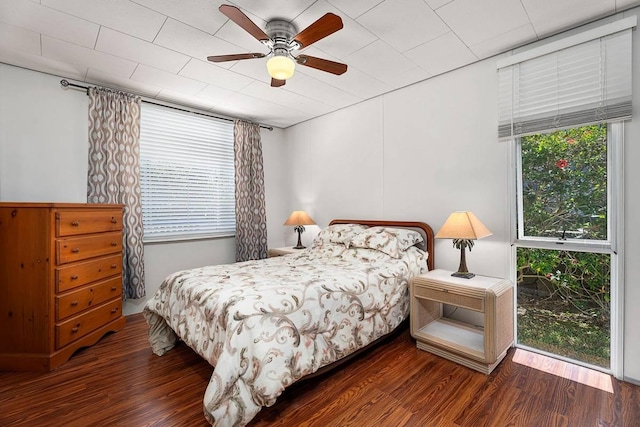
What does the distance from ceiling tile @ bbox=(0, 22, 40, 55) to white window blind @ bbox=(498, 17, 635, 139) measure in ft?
12.4

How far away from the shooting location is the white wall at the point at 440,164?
1.95m

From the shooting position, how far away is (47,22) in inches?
80.8

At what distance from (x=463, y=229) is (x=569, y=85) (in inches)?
52.3

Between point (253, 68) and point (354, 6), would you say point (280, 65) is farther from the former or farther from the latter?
point (253, 68)

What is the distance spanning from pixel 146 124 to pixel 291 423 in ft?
11.3

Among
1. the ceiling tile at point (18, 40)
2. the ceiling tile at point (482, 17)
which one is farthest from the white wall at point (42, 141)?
the ceiling tile at point (482, 17)

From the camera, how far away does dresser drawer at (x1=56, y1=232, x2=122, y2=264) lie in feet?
7.49

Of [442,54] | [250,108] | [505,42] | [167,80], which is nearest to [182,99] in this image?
[167,80]

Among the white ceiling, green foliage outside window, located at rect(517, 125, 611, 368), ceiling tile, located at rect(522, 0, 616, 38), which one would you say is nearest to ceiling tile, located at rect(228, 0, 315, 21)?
the white ceiling

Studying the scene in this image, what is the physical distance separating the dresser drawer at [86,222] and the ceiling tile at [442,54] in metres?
3.11

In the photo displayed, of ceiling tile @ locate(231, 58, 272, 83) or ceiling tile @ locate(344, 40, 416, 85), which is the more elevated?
ceiling tile @ locate(344, 40, 416, 85)

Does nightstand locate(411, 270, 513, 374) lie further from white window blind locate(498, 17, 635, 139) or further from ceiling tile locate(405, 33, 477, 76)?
ceiling tile locate(405, 33, 477, 76)

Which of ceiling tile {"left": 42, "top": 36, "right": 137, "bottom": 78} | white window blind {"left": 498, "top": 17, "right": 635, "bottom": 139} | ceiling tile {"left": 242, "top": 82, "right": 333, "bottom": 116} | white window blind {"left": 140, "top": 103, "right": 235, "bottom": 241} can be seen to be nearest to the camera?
white window blind {"left": 498, "top": 17, "right": 635, "bottom": 139}

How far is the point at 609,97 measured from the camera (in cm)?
200
